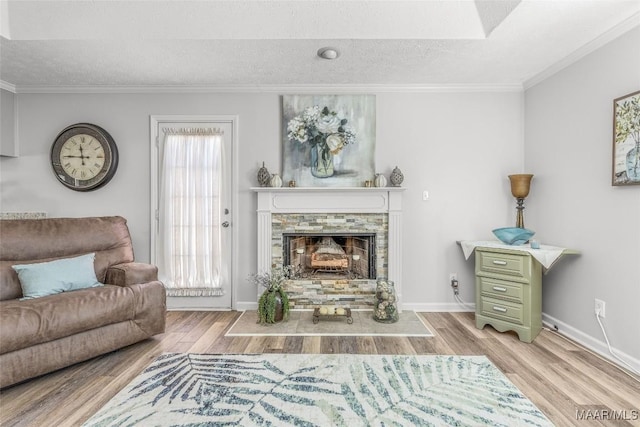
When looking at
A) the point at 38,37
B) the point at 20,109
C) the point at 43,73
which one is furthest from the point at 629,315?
the point at 20,109

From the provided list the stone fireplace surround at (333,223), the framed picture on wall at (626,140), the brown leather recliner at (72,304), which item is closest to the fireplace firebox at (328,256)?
the stone fireplace surround at (333,223)

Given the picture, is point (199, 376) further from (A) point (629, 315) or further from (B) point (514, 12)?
(B) point (514, 12)

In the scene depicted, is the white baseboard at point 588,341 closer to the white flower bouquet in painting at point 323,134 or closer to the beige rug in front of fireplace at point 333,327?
the beige rug in front of fireplace at point 333,327

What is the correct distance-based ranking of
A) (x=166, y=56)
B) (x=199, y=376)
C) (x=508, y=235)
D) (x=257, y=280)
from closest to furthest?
(x=199, y=376)
(x=166, y=56)
(x=508, y=235)
(x=257, y=280)

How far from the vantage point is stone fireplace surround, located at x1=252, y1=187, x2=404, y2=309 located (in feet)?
11.3

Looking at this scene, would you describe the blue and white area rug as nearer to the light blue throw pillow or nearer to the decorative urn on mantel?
the light blue throw pillow

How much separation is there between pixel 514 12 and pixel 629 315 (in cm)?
220

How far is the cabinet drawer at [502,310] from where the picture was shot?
2734 millimetres

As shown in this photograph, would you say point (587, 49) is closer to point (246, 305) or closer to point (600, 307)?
point (600, 307)

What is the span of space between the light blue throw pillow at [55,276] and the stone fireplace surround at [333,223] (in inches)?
58.5

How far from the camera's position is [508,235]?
296 cm

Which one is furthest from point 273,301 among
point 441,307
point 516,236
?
point 516,236

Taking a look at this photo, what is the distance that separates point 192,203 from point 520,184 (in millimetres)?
3321

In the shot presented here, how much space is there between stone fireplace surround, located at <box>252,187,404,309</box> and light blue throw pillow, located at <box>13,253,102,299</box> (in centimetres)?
149
